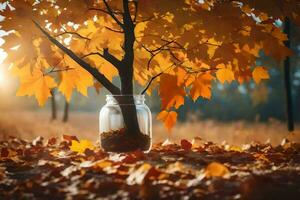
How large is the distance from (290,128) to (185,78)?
18.1 feet

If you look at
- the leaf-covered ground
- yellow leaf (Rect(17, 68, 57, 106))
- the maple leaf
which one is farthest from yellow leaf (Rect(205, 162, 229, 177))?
yellow leaf (Rect(17, 68, 57, 106))

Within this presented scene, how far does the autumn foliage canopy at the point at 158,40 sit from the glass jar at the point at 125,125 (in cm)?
31

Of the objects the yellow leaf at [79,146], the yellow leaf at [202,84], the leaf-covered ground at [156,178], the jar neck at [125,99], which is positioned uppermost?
the yellow leaf at [202,84]

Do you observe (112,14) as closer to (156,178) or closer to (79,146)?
(79,146)

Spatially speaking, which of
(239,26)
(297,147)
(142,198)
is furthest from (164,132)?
(142,198)

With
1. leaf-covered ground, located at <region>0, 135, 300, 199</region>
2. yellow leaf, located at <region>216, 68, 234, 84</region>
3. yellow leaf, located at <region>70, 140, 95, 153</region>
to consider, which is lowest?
leaf-covered ground, located at <region>0, 135, 300, 199</region>

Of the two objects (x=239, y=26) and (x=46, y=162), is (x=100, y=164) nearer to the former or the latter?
(x=46, y=162)

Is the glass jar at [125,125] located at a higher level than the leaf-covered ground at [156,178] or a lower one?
higher

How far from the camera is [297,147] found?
556 cm

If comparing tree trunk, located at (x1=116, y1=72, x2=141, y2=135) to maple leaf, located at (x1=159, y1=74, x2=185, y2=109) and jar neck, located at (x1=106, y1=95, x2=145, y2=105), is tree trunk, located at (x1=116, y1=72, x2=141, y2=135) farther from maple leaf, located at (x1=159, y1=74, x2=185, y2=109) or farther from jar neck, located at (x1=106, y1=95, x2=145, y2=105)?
maple leaf, located at (x1=159, y1=74, x2=185, y2=109)

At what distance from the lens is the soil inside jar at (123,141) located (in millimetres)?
5082

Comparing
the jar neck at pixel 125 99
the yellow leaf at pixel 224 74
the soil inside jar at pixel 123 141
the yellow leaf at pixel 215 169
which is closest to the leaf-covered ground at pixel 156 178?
the yellow leaf at pixel 215 169

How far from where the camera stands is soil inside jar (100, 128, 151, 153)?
5082 mm

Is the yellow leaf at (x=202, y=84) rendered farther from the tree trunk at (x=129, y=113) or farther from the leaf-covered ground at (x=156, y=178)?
the leaf-covered ground at (x=156, y=178)
